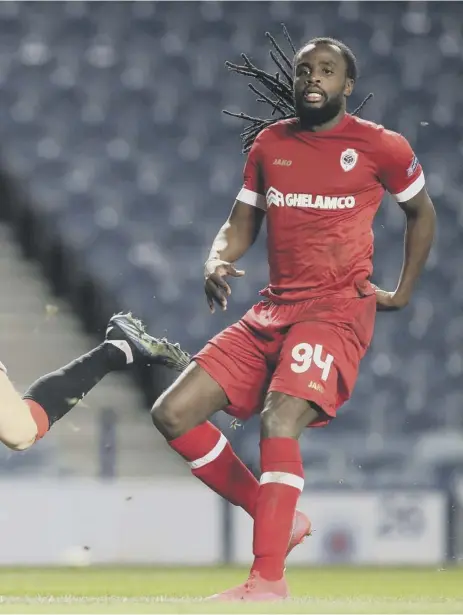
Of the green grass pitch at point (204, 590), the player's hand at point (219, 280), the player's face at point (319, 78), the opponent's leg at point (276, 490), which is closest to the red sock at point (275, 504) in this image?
the opponent's leg at point (276, 490)

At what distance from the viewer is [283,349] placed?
3.95m

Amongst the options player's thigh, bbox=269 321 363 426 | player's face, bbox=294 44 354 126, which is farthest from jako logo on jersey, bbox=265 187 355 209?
player's thigh, bbox=269 321 363 426

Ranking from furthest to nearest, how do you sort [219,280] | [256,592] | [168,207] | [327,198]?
[168,207] → [327,198] → [219,280] → [256,592]

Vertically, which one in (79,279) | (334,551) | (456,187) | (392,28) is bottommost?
(334,551)

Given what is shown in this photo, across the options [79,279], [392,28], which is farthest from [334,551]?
[392,28]

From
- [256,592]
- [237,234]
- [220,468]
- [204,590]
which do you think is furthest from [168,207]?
[256,592]

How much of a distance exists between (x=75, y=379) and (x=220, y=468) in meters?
0.66

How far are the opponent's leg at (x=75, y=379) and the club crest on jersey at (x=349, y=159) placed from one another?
111 centimetres

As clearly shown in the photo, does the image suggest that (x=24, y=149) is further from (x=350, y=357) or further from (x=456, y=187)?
(x=350, y=357)

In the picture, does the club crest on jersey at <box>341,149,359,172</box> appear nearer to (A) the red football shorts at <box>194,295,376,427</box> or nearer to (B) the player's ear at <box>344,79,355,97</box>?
(B) the player's ear at <box>344,79,355,97</box>

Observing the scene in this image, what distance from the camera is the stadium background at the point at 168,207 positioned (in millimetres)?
8391

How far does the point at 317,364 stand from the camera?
152 inches

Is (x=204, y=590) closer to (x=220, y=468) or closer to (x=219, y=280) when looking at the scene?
(x=220, y=468)

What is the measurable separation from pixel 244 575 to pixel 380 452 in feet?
5.96
